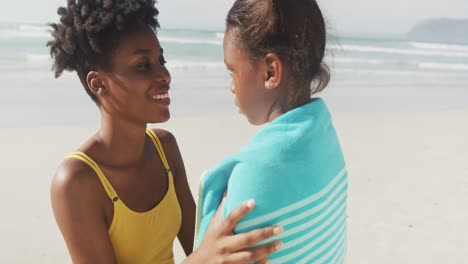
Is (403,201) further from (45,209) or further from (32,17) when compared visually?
(32,17)

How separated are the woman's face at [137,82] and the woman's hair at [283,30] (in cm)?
73

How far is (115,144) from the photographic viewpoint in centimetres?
198

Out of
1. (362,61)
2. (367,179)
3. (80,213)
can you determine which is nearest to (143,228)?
(80,213)

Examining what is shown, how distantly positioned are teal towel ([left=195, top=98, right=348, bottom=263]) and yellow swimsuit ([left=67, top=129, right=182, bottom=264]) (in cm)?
66

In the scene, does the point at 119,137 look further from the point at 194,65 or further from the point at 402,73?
the point at 402,73

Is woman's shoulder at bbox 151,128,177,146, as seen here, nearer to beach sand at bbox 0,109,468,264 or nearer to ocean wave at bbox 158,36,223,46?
beach sand at bbox 0,109,468,264

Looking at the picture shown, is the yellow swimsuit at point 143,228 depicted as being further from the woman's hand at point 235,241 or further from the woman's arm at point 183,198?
the woman's hand at point 235,241

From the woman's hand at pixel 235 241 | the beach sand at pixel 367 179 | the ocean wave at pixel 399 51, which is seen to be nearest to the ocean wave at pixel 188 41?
the ocean wave at pixel 399 51

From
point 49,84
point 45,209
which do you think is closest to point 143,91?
point 45,209

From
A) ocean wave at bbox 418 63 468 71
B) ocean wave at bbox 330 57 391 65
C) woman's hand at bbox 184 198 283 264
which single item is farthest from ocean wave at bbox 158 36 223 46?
woman's hand at bbox 184 198 283 264

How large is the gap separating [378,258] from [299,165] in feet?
9.83

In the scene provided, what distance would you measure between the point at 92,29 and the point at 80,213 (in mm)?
595

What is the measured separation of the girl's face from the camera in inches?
48.2

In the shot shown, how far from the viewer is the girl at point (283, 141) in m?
1.11
